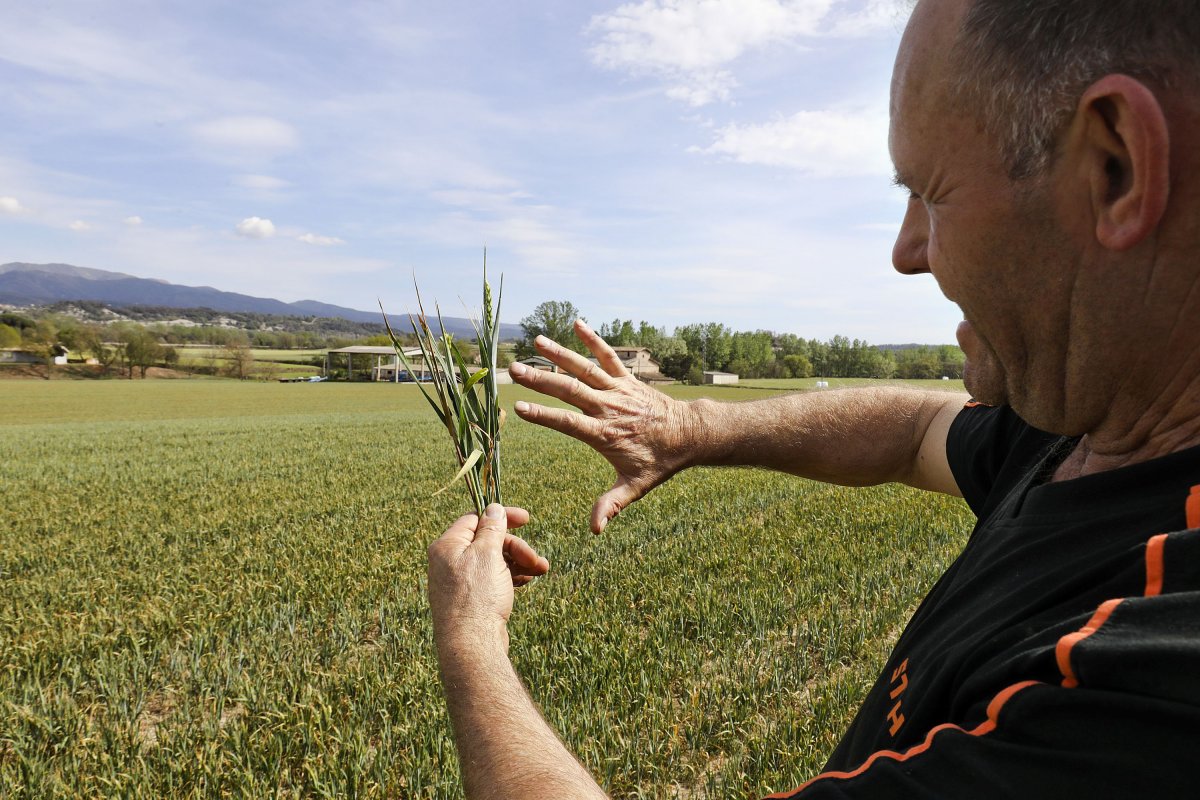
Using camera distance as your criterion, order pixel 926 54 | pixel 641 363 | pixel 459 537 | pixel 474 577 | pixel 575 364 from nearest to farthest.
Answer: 1. pixel 926 54
2. pixel 474 577
3. pixel 459 537
4. pixel 575 364
5. pixel 641 363

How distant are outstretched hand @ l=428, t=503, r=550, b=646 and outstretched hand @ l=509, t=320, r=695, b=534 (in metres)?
0.32

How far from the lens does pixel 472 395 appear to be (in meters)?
2.44

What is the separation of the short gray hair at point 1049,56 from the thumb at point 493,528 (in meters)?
1.31

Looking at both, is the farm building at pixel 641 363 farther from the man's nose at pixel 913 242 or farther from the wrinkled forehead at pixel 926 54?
the wrinkled forehead at pixel 926 54

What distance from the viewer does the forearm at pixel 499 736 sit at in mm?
1104

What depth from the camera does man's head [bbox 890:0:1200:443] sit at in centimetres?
85

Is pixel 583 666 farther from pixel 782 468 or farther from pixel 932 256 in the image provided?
pixel 932 256

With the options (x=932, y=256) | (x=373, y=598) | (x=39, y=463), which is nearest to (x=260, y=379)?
(x=39, y=463)

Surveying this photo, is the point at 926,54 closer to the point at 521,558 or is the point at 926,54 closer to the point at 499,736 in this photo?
the point at 499,736

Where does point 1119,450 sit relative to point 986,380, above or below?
below

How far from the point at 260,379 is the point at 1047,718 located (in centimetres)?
9286

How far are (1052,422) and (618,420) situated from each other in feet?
→ 3.93

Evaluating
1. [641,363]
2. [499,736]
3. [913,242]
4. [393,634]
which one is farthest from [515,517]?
[641,363]

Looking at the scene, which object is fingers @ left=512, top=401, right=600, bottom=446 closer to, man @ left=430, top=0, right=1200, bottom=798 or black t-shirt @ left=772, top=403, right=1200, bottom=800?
man @ left=430, top=0, right=1200, bottom=798
